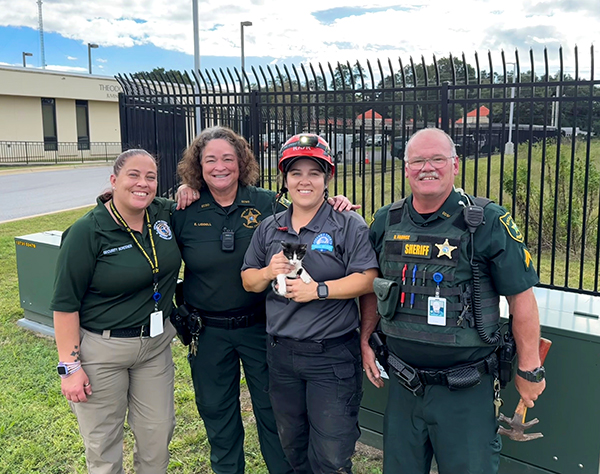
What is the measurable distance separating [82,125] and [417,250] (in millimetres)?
40039

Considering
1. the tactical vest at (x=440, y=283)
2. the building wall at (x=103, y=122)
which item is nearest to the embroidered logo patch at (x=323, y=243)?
the tactical vest at (x=440, y=283)

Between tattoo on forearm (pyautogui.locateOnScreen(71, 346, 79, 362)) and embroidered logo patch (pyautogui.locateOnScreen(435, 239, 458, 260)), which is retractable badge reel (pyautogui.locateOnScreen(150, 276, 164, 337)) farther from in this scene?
embroidered logo patch (pyautogui.locateOnScreen(435, 239, 458, 260))

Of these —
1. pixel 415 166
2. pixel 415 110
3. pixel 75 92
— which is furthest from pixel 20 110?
pixel 415 166

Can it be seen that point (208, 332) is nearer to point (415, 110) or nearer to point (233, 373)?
point (233, 373)

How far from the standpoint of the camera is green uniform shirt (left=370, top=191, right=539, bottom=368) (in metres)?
2.20

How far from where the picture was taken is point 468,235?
2268 mm

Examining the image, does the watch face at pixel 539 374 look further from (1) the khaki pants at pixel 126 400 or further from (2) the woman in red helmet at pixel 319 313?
(1) the khaki pants at pixel 126 400

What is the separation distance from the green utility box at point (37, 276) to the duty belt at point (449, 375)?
14.1 ft

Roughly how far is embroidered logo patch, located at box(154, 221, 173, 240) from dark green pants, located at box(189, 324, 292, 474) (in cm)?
60

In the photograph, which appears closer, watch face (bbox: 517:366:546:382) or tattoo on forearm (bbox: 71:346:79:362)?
watch face (bbox: 517:366:546:382)

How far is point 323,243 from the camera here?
8.27 ft

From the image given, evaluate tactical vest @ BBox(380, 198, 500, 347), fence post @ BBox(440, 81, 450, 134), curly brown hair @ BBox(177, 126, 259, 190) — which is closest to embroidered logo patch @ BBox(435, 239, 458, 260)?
tactical vest @ BBox(380, 198, 500, 347)

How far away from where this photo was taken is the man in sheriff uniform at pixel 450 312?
225cm

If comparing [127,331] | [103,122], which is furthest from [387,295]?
[103,122]
